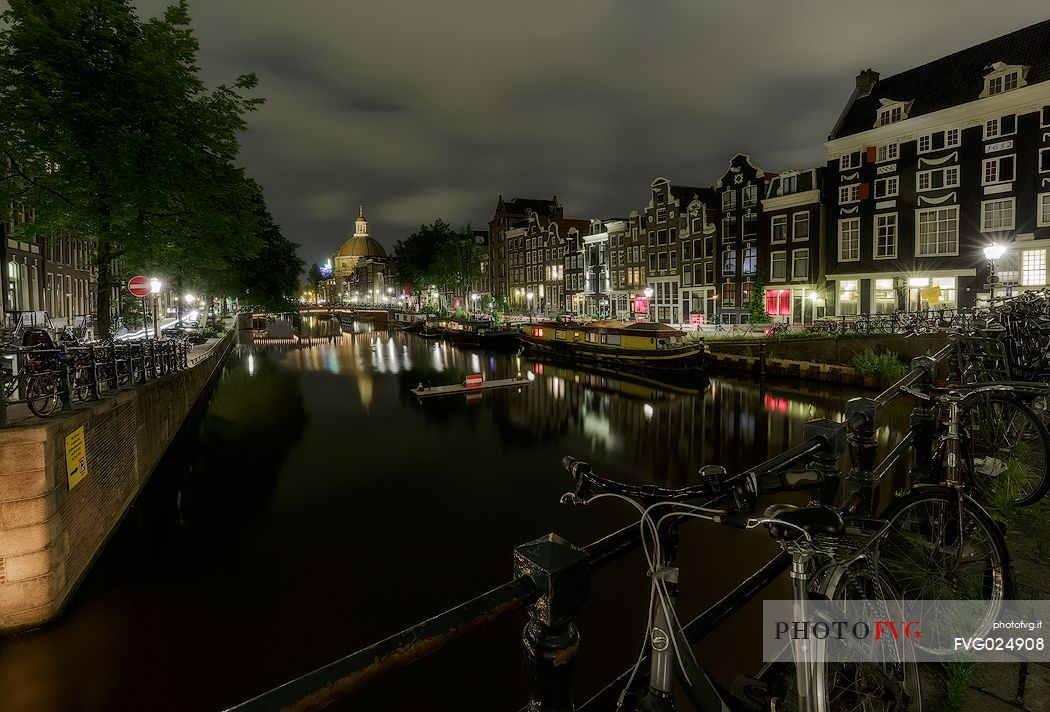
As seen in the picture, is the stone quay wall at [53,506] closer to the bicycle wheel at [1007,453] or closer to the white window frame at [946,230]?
the bicycle wheel at [1007,453]

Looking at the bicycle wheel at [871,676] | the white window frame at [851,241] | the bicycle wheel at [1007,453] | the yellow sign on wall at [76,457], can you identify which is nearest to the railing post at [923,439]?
the bicycle wheel at [1007,453]

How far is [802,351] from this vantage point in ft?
109

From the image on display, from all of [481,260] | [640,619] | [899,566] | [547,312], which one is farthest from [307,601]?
[481,260]

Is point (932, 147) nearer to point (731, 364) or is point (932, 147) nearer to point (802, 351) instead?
point (802, 351)

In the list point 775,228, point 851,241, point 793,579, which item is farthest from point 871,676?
point 775,228

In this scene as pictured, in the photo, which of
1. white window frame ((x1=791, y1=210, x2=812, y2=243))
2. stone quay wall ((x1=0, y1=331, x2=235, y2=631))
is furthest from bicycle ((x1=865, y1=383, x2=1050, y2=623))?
white window frame ((x1=791, y1=210, x2=812, y2=243))

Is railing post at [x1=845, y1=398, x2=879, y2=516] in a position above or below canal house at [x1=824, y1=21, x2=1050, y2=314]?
below

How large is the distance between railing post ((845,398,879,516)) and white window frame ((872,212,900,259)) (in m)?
40.5

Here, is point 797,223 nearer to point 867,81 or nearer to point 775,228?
point 775,228

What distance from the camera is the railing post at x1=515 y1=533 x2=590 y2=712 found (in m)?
2.03

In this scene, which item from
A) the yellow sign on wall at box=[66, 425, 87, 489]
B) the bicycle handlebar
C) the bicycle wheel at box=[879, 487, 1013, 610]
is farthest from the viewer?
the yellow sign on wall at box=[66, 425, 87, 489]

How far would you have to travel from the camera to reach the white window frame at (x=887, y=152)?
37844 mm

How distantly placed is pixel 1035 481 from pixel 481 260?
3660 inches

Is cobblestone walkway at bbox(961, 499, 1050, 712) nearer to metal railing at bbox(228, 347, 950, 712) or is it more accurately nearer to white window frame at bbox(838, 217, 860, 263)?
metal railing at bbox(228, 347, 950, 712)
